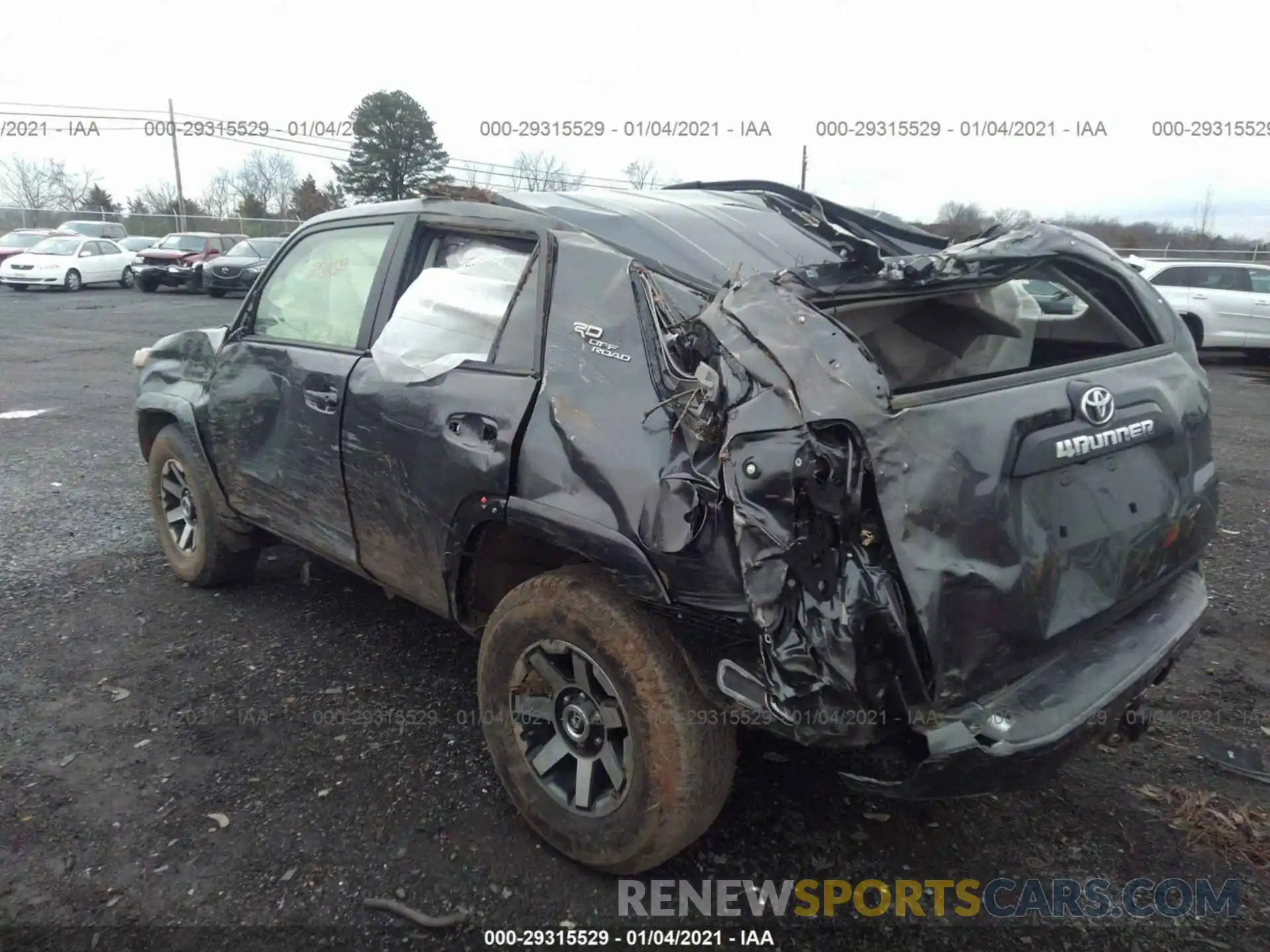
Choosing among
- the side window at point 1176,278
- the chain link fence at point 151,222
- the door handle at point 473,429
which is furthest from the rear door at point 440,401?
the chain link fence at point 151,222

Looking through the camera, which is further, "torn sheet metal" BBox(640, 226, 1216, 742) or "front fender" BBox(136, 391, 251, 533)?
"front fender" BBox(136, 391, 251, 533)

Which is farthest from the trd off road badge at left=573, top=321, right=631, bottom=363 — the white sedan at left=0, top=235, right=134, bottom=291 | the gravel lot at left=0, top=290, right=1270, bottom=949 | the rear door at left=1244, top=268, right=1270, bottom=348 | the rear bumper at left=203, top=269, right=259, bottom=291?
the white sedan at left=0, top=235, right=134, bottom=291

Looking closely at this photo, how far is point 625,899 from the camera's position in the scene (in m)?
2.40

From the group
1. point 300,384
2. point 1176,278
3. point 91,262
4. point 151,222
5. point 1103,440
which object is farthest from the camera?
point 151,222

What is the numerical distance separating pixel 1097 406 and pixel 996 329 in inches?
28.6

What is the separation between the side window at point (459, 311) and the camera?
2699 millimetres

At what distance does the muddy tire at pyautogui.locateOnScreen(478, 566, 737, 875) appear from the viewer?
2189mm

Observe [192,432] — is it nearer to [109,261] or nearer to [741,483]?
[741,483]

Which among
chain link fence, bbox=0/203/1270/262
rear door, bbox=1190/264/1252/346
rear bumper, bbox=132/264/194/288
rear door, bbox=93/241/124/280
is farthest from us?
chain link fence, bbox=0/203/1270/262

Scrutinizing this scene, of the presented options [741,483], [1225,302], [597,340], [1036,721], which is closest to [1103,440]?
[1036,721]

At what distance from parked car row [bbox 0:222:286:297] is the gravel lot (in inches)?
737

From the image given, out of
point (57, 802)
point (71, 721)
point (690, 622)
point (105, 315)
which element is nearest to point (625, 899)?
point (690, 622)

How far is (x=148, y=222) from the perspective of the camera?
1422 inches

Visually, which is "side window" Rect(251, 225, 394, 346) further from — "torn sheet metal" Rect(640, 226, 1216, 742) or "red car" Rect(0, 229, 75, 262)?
"red car" Rect(0, 229, 75, 262)
